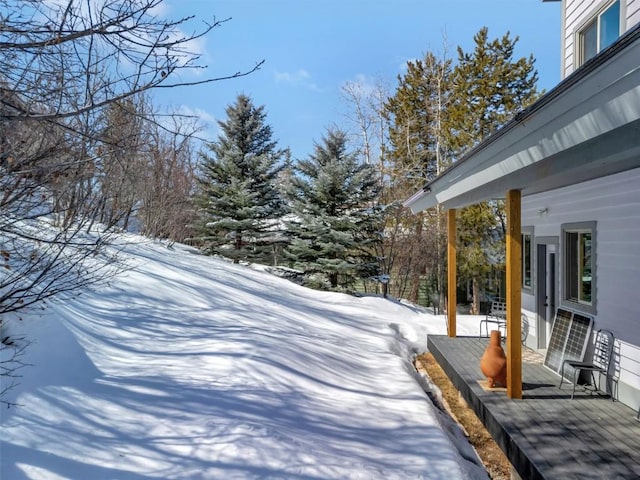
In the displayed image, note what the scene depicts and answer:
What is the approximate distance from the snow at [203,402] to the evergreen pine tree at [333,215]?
7.58 metres

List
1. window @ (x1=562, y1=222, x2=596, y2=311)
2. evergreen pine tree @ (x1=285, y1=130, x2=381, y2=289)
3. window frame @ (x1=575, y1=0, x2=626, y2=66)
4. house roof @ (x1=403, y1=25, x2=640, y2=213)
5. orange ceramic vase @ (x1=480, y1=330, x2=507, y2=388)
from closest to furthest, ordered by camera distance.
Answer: house roof @ (x1=403, y1=25, x2=640, y2=213)
orange ceramic vase @ (x1=480, y1=330, x2=507, y2=388)
window frame @ (x1=575, y1=0, x2=626, y2=66)
window @ (x1=562, y1=222, x2=596, y2=311)
evergreen pine tree @ (x1=285, y1=130, x2=381, y2=289)

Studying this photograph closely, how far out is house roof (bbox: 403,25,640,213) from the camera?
213 cm

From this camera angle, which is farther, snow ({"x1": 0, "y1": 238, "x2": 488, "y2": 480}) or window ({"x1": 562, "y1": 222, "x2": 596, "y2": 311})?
window ({"x1": 562, "y1": 222, "x2": 596, "y2": 311})

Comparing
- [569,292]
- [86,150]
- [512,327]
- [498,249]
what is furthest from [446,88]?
[86,150]

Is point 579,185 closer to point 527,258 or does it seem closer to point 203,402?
point 527,258

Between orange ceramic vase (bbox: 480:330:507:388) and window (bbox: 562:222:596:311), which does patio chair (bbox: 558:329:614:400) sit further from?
orange ceramic vase (bbox: 480:330:507:388)

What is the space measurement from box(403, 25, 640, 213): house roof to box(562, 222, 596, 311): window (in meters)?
1.14

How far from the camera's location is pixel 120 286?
23.2 feet

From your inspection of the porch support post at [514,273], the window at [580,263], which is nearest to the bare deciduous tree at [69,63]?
the porch support post at [514,273]

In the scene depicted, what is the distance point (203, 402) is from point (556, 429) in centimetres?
341

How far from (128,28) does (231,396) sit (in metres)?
3.22

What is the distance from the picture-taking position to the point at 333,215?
50.6ft

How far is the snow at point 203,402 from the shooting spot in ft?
9.77

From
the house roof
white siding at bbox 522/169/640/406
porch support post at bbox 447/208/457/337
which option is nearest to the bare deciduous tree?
the house roof
